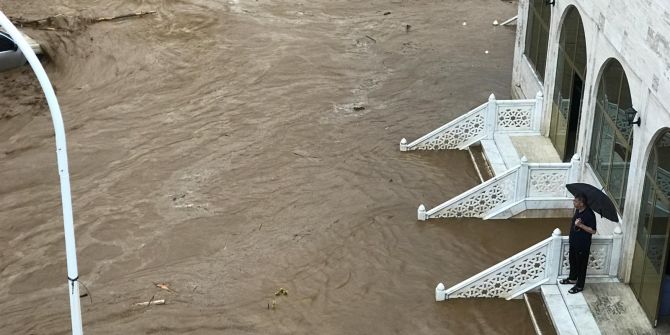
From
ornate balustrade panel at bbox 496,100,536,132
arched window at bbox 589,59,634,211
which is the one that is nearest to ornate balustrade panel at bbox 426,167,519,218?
arched window at bbox 589,59,634,211

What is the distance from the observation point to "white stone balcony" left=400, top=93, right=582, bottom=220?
14970 mm

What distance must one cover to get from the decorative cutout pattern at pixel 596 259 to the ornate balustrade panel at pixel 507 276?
251 millimetres

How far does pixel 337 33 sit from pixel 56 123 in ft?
57.5

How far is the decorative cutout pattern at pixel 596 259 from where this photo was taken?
1242 cm

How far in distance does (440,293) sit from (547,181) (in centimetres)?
325

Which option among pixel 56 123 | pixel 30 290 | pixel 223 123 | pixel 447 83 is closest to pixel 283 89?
pixel 223 123

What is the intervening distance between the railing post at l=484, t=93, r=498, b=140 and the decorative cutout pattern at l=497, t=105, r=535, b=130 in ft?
0.39

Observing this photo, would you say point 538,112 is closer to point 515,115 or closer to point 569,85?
point 515,115

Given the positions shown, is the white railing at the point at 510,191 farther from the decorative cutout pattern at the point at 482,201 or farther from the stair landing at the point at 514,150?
the stair landing at the point at 514,150

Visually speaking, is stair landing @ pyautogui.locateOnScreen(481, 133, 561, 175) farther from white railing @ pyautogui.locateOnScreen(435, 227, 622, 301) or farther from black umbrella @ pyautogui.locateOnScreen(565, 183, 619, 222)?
black umbrella @ pyautogui.locateOnScreen(565, 183, 619, 222)

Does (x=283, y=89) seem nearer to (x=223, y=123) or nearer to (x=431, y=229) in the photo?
(x=223, y=123)

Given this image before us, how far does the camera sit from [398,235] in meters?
15.0

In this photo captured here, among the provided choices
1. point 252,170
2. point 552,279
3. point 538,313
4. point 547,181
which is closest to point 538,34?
point 547,181

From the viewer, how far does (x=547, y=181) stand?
1500 centimetres
